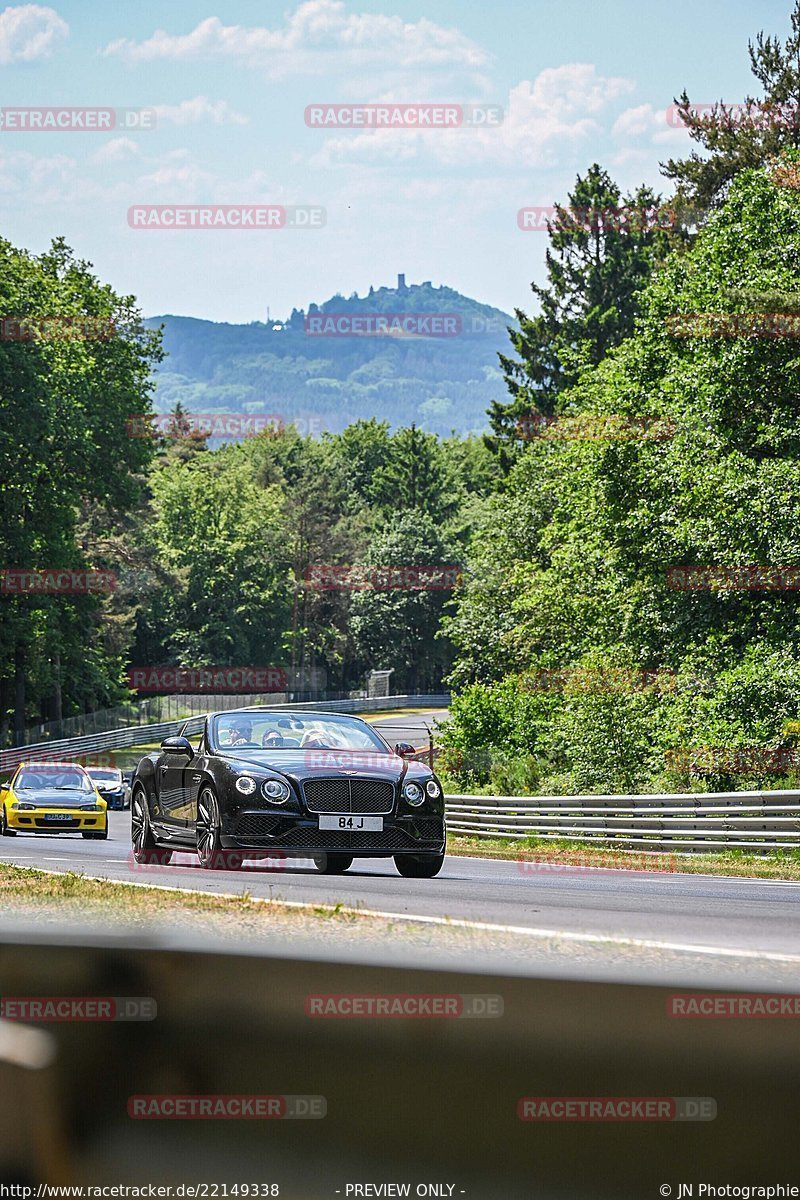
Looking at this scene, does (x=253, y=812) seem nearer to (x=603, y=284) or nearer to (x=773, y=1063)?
(x=773, y=1063)

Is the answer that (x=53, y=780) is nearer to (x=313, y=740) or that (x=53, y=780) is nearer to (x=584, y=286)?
(x=313, y=740)

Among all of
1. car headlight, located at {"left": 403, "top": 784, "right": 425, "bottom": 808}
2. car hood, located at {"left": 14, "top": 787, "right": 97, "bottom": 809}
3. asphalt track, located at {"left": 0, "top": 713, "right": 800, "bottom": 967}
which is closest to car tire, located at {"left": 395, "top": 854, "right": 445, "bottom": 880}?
asphalt track, located at {"left": 0, "top": 713, "right": 800, "bottom": 967}

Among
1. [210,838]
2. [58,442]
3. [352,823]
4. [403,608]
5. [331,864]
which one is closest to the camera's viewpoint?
[352,823]

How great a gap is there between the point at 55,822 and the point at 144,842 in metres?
10.4

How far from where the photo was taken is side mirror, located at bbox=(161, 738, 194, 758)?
13516 mm

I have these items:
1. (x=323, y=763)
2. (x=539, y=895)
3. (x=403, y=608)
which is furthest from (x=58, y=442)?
(x=403, y=608)

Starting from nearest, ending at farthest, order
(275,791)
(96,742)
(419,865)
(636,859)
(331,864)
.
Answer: (275,791) → (419,865) → (331,864) → (636,859) → (96,742)

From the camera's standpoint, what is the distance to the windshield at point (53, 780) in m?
25.1

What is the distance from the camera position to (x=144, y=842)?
48.7ft

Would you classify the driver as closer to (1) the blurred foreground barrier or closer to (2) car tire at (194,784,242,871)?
(2) car tire at (194,784,242,871)

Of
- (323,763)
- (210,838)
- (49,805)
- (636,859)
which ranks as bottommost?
(636,859)

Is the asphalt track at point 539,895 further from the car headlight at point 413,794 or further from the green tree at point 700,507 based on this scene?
the green tree at point 700,507

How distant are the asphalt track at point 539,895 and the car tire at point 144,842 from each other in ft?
0.84

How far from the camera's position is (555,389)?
234ft
